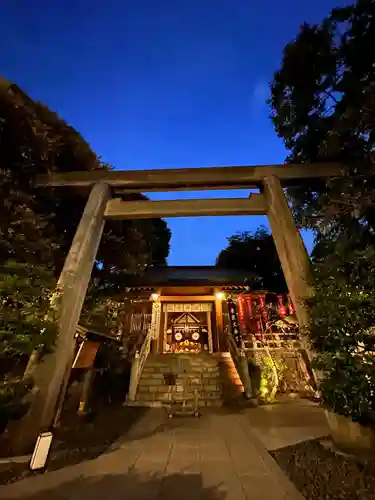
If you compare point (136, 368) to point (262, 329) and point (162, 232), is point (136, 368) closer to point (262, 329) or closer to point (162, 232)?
point (262, 329)

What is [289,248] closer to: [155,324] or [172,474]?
[172,474]

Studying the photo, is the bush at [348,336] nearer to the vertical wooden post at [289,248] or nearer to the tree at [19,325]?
the vertical wooden post at [289,248]

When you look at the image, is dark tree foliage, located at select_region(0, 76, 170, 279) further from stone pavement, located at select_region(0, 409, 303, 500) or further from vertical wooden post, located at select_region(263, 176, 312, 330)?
vertical wooden post, located at select_region(263, 176, 312, 330)

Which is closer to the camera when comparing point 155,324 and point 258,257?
point 155,324

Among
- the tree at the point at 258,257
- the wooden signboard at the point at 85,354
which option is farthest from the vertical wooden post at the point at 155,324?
the tree at the point at 258,257

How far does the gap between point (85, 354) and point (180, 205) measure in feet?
13.7

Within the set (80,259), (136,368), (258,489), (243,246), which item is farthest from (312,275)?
(243,246)

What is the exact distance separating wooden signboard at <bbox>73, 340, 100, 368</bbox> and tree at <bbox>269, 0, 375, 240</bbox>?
5670mm

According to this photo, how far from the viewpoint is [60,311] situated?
452 cm

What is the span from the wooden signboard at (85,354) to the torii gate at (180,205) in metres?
1.43

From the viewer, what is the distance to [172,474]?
10.1ft

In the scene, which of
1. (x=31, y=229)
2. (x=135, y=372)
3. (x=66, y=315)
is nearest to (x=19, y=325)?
(x=66, y=315)

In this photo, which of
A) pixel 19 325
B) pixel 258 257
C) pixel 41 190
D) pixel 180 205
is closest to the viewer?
pixel 19 325

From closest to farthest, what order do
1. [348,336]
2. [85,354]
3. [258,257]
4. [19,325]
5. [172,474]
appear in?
[172,474] → [348,336] → [19,325] → [85,354] → [258,257]
